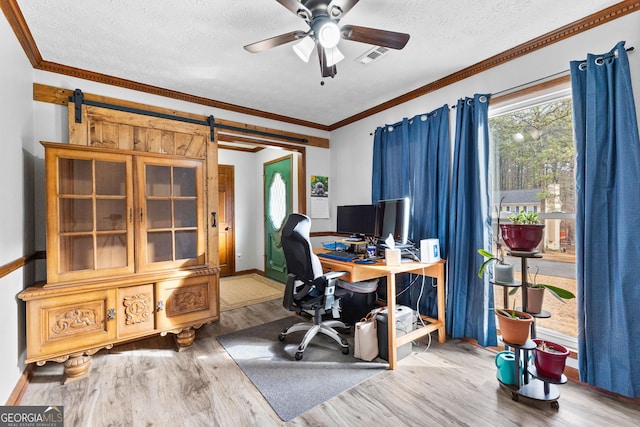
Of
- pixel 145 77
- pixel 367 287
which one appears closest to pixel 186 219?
pixel 145 77

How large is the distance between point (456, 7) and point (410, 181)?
157 centimetres

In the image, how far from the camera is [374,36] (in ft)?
5.27

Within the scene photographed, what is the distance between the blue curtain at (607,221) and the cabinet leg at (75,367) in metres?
3.45

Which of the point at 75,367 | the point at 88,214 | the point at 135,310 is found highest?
the point at 88,214

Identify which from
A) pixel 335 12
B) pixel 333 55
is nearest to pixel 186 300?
pixel 333 55

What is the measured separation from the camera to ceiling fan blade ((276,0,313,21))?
1.40 meters

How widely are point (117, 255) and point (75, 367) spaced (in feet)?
2.68

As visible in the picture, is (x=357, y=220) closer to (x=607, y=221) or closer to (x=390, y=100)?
(x=390, y=100)

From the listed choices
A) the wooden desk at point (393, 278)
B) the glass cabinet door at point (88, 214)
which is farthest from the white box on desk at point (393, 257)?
the glass cabinet door at point (88, 214)

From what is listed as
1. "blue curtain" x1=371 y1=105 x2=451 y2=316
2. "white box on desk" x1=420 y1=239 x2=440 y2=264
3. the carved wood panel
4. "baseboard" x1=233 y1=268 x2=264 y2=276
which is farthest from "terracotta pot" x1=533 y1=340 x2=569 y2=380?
"baseboard" x1=233 y1=268 x2=264 y2=276

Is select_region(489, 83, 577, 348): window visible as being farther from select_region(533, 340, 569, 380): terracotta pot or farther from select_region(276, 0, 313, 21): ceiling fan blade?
select_region(276, 0, 313, 21): ceiling fan blade

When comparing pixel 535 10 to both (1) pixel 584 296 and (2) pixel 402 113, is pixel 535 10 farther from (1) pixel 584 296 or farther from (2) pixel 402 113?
(1) pixel 584 296

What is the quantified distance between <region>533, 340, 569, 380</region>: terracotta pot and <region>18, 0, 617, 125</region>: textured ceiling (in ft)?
6.99

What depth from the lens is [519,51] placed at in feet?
7.04
